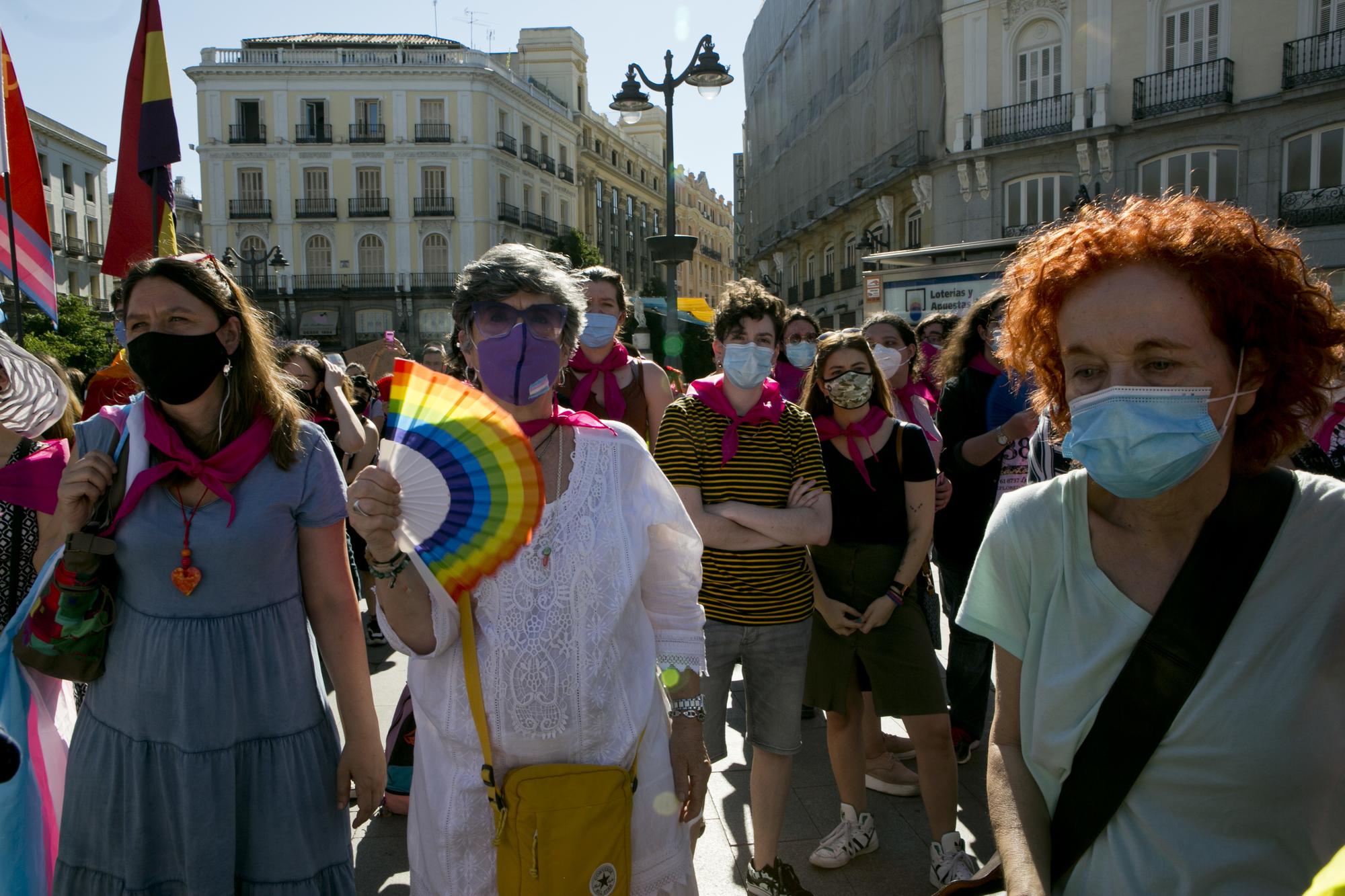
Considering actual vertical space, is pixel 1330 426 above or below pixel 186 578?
above

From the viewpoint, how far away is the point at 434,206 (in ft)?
157

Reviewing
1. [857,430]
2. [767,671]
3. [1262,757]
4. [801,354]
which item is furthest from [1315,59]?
[1262,757]

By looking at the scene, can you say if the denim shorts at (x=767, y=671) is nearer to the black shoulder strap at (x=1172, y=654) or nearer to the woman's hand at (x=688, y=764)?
the woman's hand at (x=688, y=764)

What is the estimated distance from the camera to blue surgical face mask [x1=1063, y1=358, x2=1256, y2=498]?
4.88ft

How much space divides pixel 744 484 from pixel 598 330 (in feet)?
4.98

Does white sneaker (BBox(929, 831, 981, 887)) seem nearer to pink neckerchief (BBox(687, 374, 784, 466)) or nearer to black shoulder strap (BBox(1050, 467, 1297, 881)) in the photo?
pink neckerchief (BBox(687, 374, 784, 466))

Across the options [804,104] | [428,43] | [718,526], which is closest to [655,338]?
[804,104]

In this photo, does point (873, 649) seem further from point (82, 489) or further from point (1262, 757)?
point (82, 489)

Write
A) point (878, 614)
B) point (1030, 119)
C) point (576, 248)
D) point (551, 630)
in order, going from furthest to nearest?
point (576, 248) < point (1030, 119) < point (878, 614) < point (551, 630)

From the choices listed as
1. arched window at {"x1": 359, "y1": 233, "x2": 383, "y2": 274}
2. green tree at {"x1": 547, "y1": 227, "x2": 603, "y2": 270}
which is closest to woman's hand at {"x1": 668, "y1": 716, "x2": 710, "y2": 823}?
green tree at {"x1": 547, "y1": 227, "x2": 603, "y2": 270}

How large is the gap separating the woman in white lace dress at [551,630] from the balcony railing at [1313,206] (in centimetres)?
2171

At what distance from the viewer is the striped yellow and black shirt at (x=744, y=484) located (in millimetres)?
3160

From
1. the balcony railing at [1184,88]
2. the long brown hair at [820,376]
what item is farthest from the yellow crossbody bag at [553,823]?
the balcony railing at [1184,88]

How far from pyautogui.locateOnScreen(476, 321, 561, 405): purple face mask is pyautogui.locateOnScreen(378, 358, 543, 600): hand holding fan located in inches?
13.1
